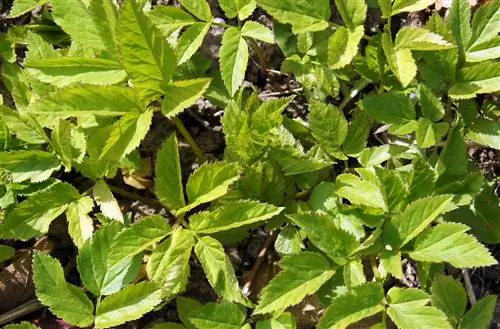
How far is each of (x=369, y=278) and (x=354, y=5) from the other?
0.98 meters

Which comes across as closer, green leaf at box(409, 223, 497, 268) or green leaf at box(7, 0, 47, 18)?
green leaf at box(409, 223, 497, 268)

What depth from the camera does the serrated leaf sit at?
219cm

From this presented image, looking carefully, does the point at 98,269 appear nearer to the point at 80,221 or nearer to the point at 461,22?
the point at 80,221

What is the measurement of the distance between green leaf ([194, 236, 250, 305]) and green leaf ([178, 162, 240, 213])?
13cm

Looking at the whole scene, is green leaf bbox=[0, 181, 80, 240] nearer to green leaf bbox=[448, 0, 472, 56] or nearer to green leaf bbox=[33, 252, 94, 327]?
green leaf bbox=[33, 252, 94, 327]

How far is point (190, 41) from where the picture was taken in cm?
219

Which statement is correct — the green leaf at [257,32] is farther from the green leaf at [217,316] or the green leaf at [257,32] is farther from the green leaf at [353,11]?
the green leaf at [217,316]

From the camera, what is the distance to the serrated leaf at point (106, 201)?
219 centimetres

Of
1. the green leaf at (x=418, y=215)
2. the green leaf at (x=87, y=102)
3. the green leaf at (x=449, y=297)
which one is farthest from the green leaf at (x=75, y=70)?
the green leaf at (x=449, y=297)

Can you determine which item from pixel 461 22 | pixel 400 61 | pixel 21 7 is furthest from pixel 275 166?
pixel 21 7

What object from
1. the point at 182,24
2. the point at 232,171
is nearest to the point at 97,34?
the point at 182,24

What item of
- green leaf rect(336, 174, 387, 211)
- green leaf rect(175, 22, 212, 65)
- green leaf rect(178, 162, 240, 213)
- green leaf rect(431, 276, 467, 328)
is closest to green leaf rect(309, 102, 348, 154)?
green leaf rect(336, 174, 387, 211)

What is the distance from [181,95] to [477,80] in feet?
3.27

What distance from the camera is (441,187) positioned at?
211 centimetres
